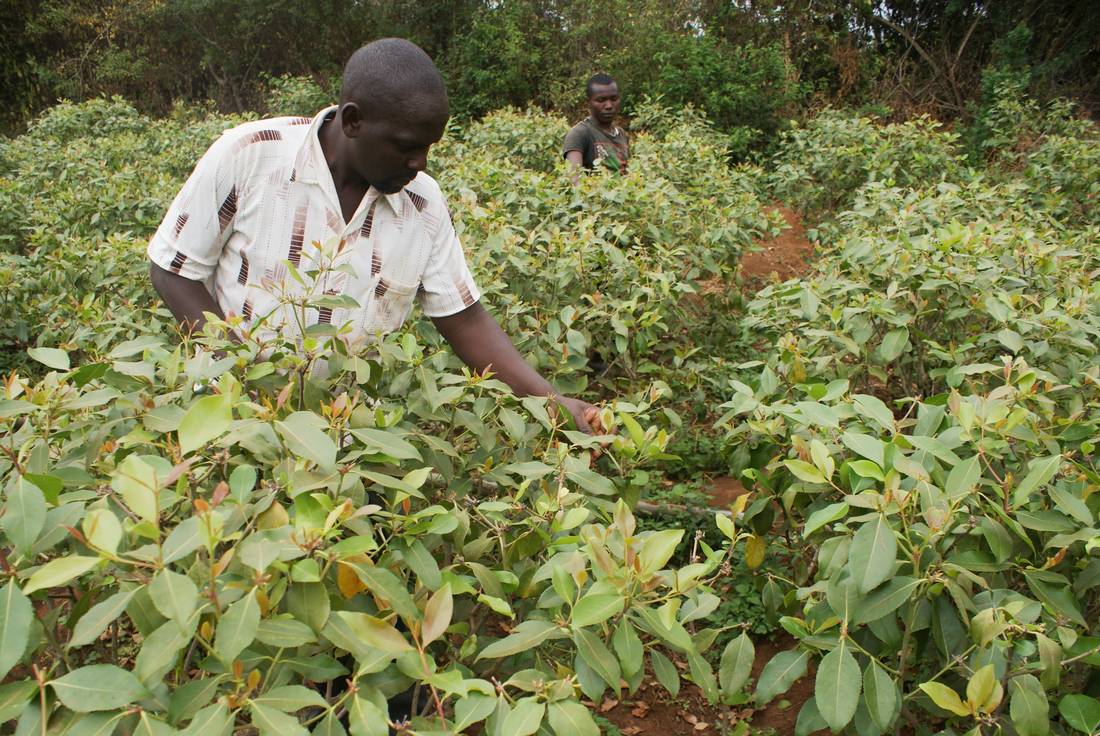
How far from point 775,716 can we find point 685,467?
1.53m

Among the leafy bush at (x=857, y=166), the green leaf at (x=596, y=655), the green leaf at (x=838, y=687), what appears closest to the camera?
the green leaf at (x=596, y=655)

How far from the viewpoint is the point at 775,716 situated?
8.94 feet

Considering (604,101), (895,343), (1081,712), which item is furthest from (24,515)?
(604,101)

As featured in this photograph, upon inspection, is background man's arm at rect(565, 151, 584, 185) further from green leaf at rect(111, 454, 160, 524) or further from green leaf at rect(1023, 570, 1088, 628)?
green leaf at rect(111, 454, 160, 524)

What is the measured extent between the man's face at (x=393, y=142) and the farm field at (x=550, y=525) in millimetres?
266

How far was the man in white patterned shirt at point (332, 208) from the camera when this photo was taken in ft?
6.79

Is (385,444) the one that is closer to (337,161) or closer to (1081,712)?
(337,161)

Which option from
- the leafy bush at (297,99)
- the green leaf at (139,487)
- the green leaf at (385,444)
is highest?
the leafy bush at (297,99)

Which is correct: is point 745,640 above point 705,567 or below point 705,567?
below

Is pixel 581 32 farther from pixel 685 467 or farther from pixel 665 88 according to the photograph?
pixel 685 467

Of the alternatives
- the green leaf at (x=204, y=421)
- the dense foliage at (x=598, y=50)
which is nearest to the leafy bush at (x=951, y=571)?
the green leaf at (x=204, y=421)

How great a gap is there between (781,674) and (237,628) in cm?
103

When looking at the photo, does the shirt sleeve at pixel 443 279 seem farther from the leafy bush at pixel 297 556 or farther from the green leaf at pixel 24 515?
the green leaf at pixel 24 515

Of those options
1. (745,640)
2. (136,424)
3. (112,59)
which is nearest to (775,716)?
(745,640)
